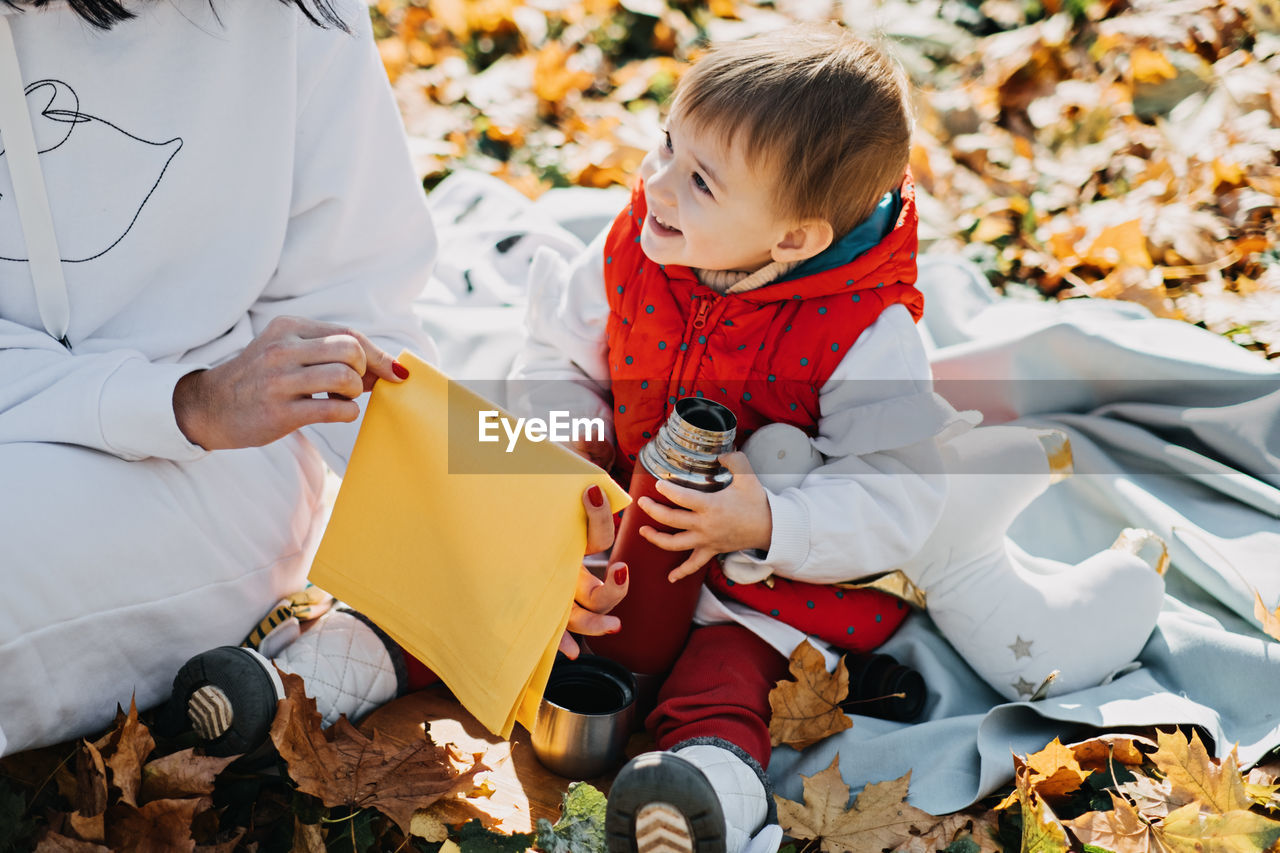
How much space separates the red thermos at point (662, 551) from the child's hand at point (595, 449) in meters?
0.25

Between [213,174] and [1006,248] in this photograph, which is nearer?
[213,174]

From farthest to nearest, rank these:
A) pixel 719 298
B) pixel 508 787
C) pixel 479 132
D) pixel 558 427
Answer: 1. pixel 479 132
2. pixel 558 427
3. pixel 719 298
4. pixel 508 787

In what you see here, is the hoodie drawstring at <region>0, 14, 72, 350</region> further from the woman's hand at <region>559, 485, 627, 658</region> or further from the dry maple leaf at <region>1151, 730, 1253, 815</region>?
the dry maple leaf at <region>1151, 730, 1253, 815</region>

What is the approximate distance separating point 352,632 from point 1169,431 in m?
1.63

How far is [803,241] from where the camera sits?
1.63 m

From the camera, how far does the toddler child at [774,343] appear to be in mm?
1538

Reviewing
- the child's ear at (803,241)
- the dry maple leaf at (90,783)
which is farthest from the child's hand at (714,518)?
the dry maple leaf at (90,783)

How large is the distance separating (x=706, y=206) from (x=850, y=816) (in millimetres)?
919

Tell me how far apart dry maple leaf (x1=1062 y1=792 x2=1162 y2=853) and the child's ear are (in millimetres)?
903

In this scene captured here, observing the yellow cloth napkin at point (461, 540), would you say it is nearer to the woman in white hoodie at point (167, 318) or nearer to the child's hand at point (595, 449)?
the woman in white hoodie at point (167, 318)

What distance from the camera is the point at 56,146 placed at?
145 cm

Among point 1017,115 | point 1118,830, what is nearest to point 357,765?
point 1118,830

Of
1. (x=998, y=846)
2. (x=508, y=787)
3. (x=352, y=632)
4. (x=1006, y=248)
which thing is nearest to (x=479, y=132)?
(x=1006, y=248)

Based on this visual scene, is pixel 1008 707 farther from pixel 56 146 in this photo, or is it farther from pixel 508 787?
pixel 56 146
